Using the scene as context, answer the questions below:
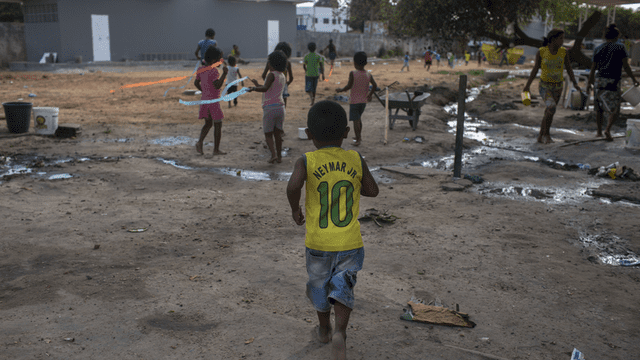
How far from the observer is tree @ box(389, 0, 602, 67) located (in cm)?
1462

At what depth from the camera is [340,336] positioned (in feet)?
8.87

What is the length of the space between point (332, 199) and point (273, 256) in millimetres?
1821

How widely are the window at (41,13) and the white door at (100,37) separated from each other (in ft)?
5.95

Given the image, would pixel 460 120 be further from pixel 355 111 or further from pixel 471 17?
pixel 471 17

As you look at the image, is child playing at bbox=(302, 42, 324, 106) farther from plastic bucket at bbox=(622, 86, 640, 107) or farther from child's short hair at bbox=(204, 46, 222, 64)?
plastic bucket at bbox=(622, 86, 640, 107)

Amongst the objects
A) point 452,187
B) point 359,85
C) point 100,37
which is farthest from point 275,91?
point 100,37

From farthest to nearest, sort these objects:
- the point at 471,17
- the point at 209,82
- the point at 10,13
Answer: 1. the point at 10,13
2. the point at 471,17
3. the point at 209,82

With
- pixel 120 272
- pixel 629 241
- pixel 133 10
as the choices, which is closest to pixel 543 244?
pixel 629 241

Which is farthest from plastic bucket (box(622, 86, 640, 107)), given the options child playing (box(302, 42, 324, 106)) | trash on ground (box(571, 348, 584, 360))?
trash on ground (box(571, 348, 584, 360))

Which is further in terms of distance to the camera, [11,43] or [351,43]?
[351,43]

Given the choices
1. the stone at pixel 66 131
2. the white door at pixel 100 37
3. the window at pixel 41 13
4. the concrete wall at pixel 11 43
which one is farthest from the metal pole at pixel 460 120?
the concrete wall at pixel 11 43

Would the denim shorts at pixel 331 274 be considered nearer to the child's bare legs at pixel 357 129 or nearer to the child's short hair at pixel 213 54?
the child's short hair at pixel 213 54

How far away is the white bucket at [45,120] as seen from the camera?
364 inches

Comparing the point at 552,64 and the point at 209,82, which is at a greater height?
the point at 552,64
